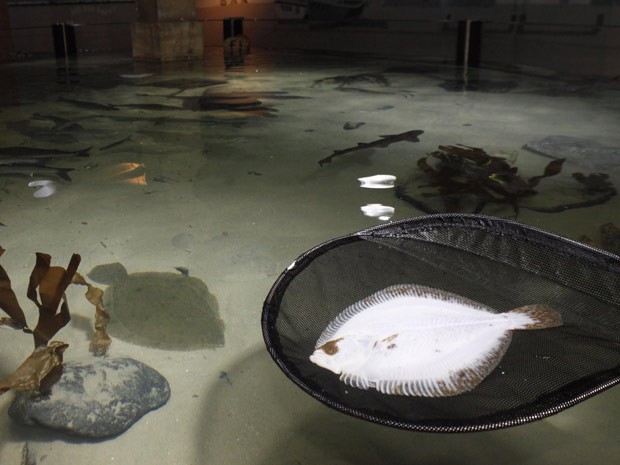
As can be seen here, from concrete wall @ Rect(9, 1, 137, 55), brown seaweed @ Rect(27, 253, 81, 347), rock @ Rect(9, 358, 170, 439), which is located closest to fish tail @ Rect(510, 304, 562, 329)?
rock @ Rect(9, 358, 170, 439)

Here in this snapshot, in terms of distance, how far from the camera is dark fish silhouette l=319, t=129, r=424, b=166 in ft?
14.6

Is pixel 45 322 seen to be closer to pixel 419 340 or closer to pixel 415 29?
pixel 419 340

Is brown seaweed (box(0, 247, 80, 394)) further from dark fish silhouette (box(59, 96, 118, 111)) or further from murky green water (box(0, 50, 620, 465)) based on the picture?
dark fish silhouette (box(59, 96, 118, 111))

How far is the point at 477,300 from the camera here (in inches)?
69.3

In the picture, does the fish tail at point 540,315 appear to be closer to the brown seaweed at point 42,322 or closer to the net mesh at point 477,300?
the net mesh at point 477,300

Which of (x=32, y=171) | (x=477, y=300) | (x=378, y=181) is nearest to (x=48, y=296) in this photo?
(x=477, y=300)

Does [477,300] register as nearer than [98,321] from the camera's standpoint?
Yes

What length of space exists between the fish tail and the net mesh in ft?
0.07

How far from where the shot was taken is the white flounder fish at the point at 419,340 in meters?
1.41

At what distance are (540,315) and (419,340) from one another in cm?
39

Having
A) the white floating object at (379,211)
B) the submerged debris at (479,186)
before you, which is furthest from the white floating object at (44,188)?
the submerged debris at (479,186)

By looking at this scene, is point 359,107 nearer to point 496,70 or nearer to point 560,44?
point 496,70

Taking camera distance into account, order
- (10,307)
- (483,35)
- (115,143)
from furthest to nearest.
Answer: (483,35)
(115,143)
(10,307)

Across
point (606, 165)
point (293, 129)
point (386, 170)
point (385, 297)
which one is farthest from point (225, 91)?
point (385, 297)
